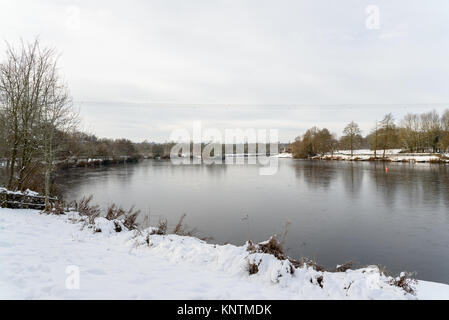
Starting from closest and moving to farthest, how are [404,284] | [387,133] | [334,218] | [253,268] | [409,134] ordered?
1. [404,284]
2. [253,268]
3. [334,218]
4. [387,133]
5. [409,134]

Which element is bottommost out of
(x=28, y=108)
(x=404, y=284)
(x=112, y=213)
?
(x=404, y=284)

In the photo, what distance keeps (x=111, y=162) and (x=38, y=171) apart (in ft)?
130

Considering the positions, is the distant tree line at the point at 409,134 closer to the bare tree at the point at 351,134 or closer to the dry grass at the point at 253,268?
the bare tree at the point at 351,134

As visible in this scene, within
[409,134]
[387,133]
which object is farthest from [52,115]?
[409,134]

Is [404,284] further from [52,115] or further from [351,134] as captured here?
[351,134]

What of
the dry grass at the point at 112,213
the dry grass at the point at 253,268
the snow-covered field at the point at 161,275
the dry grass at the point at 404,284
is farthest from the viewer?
the dry grass at the point at 112,213

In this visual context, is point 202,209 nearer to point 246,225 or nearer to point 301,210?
point 246,225

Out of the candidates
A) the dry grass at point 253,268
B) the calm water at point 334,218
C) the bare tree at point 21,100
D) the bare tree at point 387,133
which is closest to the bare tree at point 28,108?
the bare tree at point 21,100

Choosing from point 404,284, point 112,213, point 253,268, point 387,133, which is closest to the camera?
point 404,284

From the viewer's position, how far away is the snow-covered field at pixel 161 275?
2.96 m

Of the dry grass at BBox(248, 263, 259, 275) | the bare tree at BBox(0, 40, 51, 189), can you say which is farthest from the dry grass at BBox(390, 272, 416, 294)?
the bare tree at BBox(0, 40, 51, 189)

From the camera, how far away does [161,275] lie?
359 centimetres

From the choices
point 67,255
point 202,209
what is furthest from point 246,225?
point 67,255
